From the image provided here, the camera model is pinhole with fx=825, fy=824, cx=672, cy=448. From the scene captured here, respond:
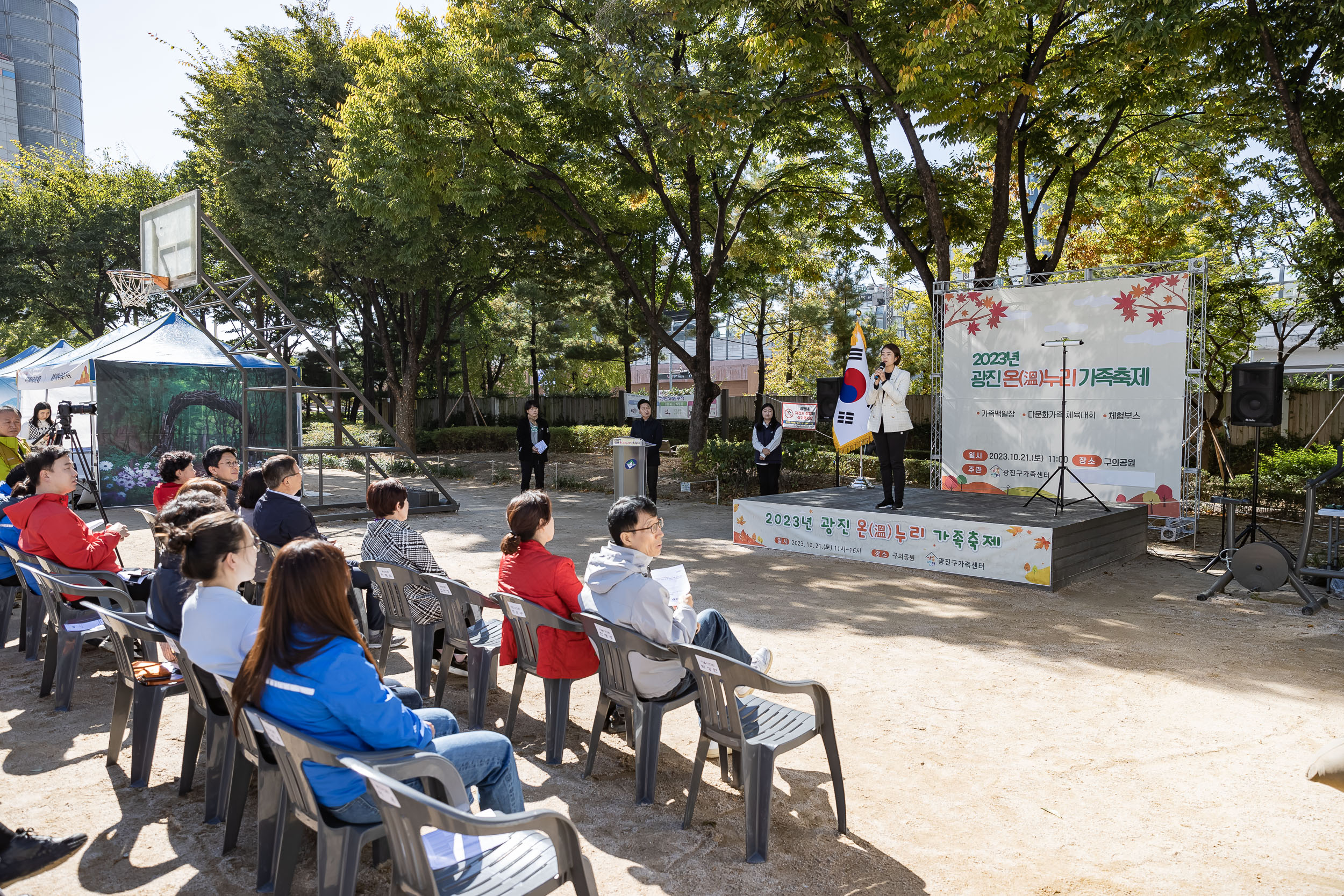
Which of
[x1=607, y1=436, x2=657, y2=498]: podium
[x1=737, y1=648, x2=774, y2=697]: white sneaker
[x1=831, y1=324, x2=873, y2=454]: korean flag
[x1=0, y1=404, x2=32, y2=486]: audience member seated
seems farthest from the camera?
[x1=607, y1=436, x2=657, y2=498]: podium

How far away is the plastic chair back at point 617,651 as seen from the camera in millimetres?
3096

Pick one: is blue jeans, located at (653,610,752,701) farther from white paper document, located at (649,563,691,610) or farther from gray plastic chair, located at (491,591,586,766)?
gray plastic chair, located at (491,591,586,766)

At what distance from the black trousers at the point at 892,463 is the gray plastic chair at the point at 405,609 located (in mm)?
5392

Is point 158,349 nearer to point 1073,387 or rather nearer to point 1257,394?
point 1073,387

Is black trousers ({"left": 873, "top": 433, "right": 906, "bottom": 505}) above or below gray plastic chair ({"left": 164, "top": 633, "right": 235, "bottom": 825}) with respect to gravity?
above

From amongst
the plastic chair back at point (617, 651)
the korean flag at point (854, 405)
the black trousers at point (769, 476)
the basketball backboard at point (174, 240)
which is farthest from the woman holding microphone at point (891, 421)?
the basketball backboard at point (174, 240)

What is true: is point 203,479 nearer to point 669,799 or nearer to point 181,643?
point 181,643

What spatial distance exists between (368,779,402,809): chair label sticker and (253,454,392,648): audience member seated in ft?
10.5

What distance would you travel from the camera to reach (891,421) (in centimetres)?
842

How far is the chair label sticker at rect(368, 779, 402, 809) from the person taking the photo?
1.80m

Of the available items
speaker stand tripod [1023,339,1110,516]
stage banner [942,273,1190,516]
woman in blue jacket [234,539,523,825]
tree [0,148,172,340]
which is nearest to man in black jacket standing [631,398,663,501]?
stage banner [942,273,1190,516]

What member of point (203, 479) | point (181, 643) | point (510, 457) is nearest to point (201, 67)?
point (510, 457)

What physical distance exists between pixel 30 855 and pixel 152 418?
1230 centimetres

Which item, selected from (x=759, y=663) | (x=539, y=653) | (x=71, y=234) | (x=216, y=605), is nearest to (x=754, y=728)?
(x=759, y=663)
